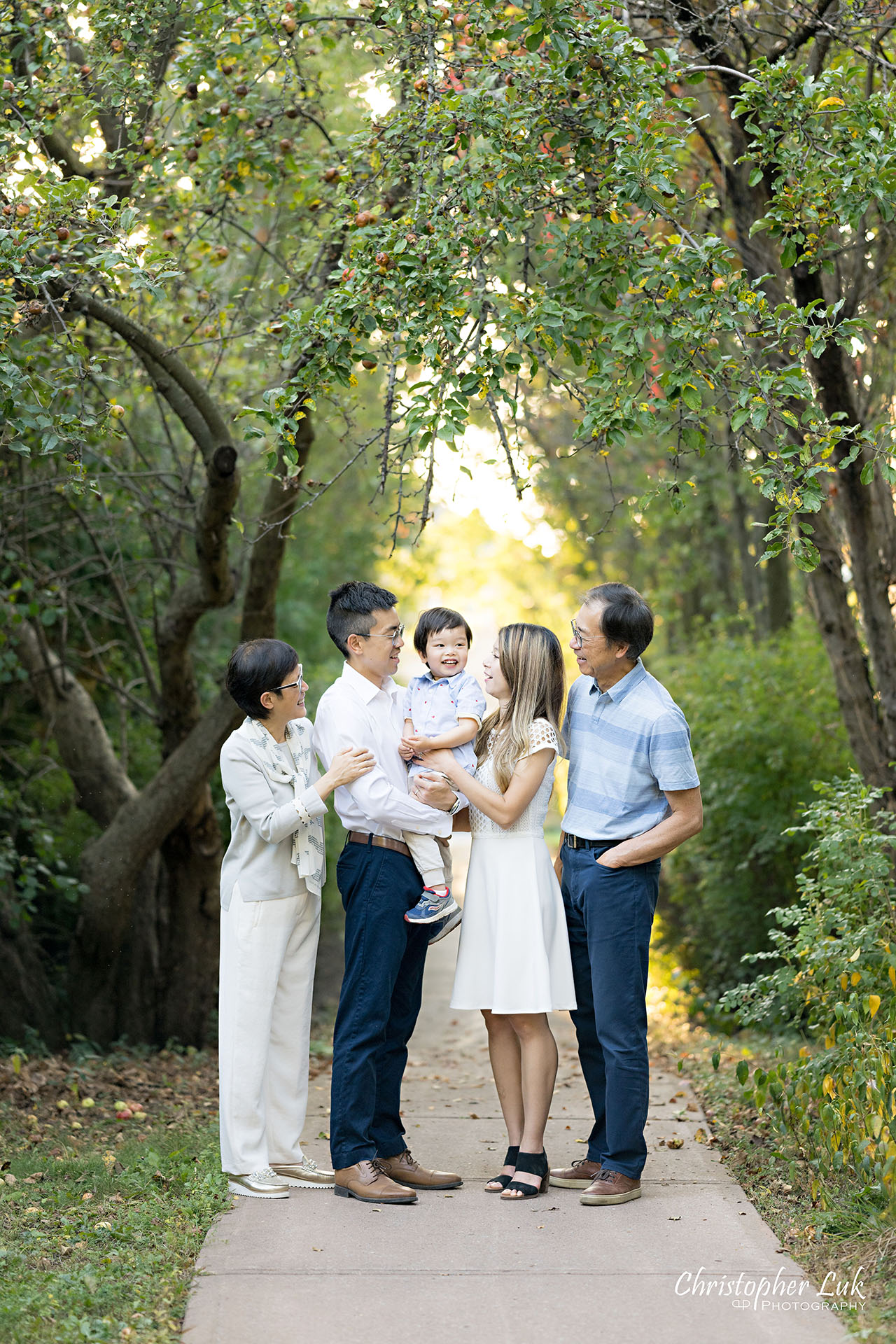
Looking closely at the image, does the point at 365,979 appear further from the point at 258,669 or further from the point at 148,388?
the point at 148,388

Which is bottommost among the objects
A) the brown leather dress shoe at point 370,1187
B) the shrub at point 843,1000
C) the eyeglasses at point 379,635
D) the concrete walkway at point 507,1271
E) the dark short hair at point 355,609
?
the concrete walkway at point 507,1271

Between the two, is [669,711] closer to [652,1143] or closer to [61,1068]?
[652,1143]

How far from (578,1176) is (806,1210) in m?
0.83

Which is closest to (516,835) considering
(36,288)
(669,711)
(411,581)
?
(669,711)

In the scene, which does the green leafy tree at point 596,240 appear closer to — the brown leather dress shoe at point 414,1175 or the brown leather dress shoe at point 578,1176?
the brown leather dress shoe at point 578,1176

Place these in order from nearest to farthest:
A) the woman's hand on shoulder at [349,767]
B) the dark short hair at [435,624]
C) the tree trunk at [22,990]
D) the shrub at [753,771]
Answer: the woman's hand on shoulder at [349,767]
the dark short hair at [435,624]
the tree trunk at [22,990]
the shrub at [753,771]

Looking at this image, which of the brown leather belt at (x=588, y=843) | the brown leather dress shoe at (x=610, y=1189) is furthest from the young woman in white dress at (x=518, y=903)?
the brown leather dress shoe at (x=610, y=1189)

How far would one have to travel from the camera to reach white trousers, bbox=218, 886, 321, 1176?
452 cm

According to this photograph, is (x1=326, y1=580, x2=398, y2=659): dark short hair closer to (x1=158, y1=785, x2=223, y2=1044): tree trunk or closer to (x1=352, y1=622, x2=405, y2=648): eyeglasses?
(x1=352, y1=622, x2=405, y2=648): eyeglasses

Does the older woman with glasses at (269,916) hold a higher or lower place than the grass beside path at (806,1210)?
higher

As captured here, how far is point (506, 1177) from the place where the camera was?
184 inches

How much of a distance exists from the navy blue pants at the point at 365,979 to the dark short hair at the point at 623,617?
43.5 inches

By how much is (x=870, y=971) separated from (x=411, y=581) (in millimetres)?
16929

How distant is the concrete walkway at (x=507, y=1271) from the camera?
3.47 m
